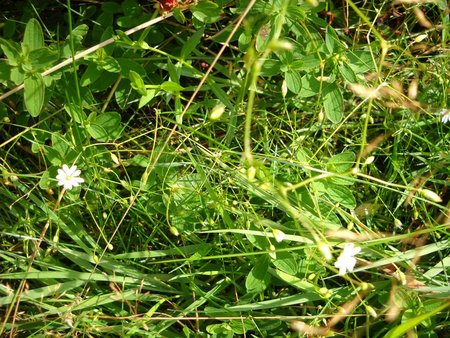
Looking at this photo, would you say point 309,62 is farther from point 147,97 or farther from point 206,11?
point 147,97

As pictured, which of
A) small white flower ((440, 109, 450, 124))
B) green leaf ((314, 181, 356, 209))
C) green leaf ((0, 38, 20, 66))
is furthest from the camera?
small white flower ((440, 109, 450, 124))

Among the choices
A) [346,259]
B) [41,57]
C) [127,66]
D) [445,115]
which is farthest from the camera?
[445,115]

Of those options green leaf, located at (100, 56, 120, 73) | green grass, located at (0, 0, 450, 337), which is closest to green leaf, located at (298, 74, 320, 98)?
green grass, located at (0, 0, 450, 337)

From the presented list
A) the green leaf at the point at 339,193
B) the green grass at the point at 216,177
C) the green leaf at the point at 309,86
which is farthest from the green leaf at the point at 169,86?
the green leaf at the point at 339,193

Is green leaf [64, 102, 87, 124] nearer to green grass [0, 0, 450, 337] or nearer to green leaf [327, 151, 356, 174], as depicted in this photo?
green grass [0, 0, 450, 337]

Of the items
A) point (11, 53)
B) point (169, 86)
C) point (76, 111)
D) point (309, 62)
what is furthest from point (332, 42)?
point (11, 53)

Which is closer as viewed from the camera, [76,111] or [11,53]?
[11,53]
